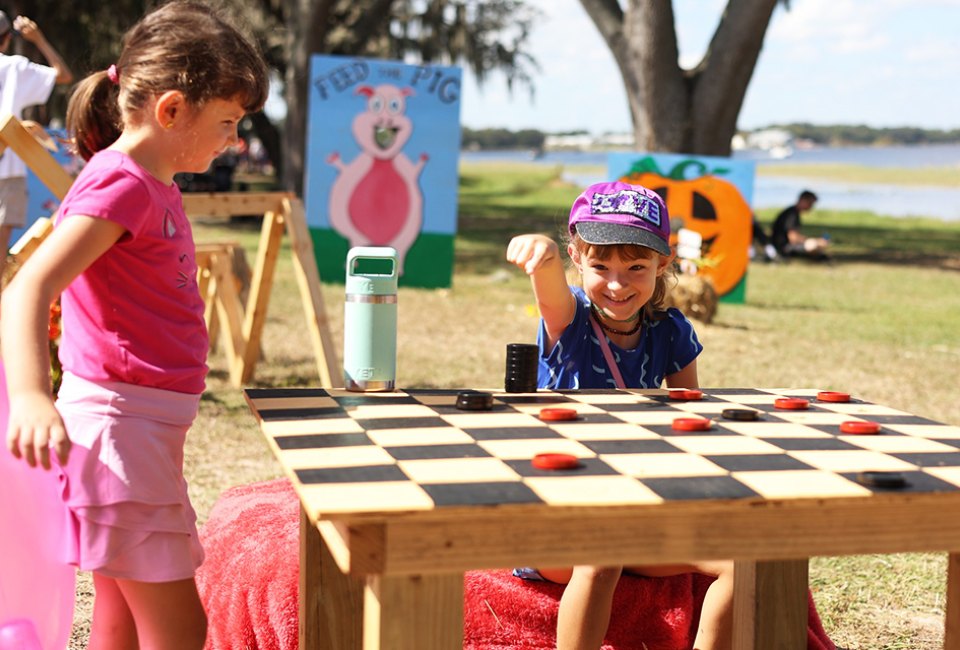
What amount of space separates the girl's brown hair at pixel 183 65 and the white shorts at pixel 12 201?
4839 millimetres

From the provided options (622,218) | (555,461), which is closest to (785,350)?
(622,218)

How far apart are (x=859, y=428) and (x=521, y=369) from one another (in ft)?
2.46

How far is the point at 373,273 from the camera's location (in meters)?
2.73

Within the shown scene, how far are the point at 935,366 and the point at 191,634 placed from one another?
7.37 m

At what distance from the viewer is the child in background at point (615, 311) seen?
289 cm

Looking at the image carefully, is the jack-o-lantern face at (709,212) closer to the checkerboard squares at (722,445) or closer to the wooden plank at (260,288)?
the wooden plank at (260,288)

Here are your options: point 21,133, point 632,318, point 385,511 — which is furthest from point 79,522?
point 21,133

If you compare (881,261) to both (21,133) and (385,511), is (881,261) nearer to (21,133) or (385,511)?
(21,133)

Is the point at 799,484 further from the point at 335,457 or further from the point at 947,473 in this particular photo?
the point at 335,457

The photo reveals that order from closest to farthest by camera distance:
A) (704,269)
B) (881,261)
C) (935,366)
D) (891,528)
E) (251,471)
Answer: (891,528) < (251,471) < (935,366) < (704,269) < (881,261)

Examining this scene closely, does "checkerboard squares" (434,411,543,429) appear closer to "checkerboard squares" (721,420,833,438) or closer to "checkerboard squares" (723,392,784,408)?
"checkerboard squares" (721,420,833,438)

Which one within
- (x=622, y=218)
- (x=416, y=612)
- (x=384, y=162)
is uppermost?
(x=384, y=162)

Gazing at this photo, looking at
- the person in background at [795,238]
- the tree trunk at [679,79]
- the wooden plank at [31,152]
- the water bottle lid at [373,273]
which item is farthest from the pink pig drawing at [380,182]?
the water bottle lid at [373,273]

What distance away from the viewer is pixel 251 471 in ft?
16.6
